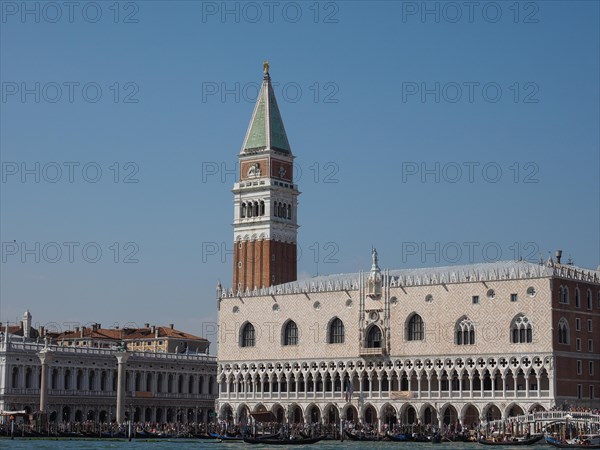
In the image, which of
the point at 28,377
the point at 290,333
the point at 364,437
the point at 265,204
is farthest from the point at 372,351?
the point at 28,377

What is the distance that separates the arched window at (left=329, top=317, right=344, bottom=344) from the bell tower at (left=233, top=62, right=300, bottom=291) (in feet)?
36.8

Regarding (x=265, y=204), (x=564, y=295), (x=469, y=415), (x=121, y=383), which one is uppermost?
(x=265, y=204)

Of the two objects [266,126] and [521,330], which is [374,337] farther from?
[266,126]

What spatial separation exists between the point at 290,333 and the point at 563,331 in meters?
20.7

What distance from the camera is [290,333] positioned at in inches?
3533

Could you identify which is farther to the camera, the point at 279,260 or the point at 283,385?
the point at 279,260

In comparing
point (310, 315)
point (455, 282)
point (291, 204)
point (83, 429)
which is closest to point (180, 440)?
point (83, 429)

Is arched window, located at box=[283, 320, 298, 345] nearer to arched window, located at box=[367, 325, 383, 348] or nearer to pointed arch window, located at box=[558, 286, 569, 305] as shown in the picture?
arched window, located at box=[367, 325, 383, 348]

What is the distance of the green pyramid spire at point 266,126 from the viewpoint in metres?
99.4

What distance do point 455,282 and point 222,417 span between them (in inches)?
845

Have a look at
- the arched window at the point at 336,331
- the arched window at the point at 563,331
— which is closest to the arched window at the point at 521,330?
the arched window at the point at 563,331

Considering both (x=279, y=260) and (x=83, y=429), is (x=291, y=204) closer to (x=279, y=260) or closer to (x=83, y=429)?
(x=279, y=260)

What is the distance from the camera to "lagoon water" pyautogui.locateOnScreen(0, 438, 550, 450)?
67.6m

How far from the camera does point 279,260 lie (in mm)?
99062
